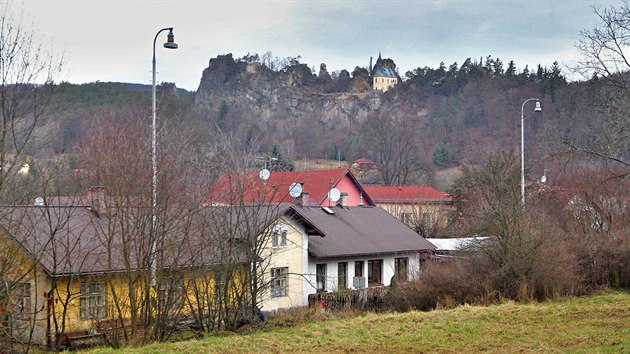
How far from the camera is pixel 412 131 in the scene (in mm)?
115062

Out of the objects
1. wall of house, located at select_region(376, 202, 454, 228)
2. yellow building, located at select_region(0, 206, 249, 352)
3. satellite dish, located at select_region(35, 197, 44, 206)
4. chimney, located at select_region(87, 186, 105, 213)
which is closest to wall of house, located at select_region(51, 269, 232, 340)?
yellow building, located at select_region(0, 206, 249, 352)

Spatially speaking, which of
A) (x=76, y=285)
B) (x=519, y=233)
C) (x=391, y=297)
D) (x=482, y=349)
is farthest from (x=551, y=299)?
(x=76, y=285)

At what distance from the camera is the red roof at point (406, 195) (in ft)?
194

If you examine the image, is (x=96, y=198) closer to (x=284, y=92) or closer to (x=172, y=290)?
(x=172, y=290)

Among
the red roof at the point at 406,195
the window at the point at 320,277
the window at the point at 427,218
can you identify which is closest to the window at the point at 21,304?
the window at the point at 320,277

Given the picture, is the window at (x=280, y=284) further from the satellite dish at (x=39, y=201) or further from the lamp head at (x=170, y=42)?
the lamp head at (x=170, y=42)

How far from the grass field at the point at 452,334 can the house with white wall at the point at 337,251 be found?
8176 millimetres

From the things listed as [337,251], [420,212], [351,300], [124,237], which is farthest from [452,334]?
[420,212]

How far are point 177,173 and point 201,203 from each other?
1175 mm

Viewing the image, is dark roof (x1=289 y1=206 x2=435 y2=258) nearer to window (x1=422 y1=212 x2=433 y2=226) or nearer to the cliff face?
window (x1=422 y1=212 x2=433 y2=226)

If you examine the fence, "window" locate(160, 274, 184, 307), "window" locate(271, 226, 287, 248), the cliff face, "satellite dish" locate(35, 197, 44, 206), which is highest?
the cliff face

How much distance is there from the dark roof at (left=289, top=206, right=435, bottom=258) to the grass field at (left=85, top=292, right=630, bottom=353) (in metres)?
10.9

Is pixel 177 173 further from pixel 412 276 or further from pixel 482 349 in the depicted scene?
pixel 412 276

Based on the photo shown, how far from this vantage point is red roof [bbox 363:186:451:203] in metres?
59.0
